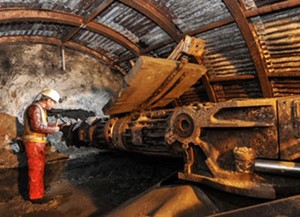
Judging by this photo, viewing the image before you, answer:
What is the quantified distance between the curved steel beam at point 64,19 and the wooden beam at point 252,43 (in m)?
2.58

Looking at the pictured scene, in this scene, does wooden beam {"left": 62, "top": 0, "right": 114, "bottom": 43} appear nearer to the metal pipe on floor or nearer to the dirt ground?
the dirt ground

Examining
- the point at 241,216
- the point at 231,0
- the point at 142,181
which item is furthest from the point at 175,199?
the point at 231,0

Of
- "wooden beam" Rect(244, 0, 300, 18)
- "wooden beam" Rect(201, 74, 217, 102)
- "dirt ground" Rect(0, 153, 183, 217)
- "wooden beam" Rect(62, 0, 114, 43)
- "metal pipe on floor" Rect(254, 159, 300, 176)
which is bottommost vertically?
"dirt ground" Rect(0, 153, 183, 217)

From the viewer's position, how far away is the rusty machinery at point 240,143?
6.53 feet

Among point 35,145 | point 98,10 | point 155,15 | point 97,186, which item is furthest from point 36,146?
point 155,15

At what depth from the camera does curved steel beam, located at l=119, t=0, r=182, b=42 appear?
13.4ft

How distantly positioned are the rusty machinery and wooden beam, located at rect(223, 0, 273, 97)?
1866 millimetres

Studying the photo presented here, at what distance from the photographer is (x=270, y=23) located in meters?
3.50

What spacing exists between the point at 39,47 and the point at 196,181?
5.15 m

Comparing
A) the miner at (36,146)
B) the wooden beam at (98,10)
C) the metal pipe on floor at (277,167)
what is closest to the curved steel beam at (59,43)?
the wooden beam at (98,10)

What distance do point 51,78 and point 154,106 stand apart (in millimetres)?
3091

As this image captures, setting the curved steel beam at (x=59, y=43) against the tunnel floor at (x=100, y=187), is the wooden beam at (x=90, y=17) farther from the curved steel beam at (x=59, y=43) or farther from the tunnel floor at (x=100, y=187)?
the tunnel floor at (x=100, y=187)

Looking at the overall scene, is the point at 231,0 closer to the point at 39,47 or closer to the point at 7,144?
the point at 39,47

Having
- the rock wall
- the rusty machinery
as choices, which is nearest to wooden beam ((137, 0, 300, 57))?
the rusty machinery
